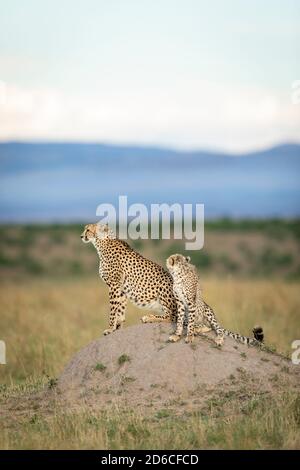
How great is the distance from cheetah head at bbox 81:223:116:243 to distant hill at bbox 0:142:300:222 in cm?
10703

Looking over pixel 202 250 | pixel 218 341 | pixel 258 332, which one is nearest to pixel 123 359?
pixel 218 341

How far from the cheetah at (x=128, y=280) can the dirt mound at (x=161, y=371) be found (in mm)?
360

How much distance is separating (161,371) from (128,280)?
137cm

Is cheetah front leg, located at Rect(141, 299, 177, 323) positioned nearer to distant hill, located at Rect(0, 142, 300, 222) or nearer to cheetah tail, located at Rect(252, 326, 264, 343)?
cheetah tail, located at Rect(252, 326, 264, 343)

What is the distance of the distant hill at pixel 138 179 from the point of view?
5007 inches

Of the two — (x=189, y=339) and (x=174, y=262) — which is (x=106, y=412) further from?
(x=174, y=262)

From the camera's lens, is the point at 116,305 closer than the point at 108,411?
No

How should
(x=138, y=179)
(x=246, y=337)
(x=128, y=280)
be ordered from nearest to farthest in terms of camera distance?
1. (x=246, y=337)
2. (x=128, y=280)
3. (x=138, y=179)

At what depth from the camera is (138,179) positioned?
140125 mm

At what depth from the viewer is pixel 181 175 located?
144m

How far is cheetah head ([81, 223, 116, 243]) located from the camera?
11.7 meters

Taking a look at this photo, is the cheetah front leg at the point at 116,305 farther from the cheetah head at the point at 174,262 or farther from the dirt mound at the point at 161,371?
the cheetah head at the point at 174,262

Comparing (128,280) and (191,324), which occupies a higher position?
(128,280)

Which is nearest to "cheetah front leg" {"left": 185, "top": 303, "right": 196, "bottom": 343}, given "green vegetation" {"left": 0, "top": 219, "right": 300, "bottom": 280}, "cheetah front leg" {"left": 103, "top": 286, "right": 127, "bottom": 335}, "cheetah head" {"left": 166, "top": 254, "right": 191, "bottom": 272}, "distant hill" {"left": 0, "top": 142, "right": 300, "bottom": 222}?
"cheetah head" {"left": 166, "top": 254, "right": 191, "bottom": 272}
